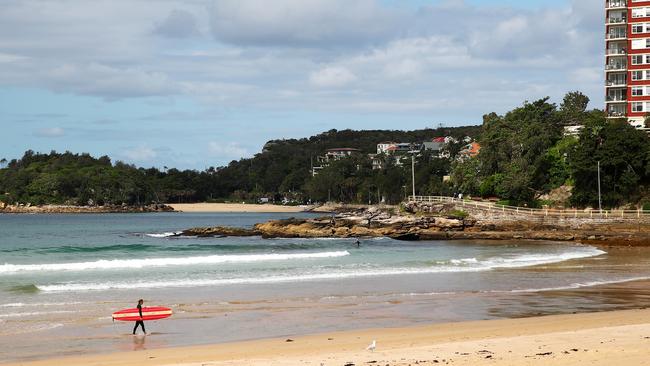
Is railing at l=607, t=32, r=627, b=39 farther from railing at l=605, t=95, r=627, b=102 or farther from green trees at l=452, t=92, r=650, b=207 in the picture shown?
green trees at l=452, t=92, r=650, b=207

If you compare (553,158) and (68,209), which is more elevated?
(553,158)

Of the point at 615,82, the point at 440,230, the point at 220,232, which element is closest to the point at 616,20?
the point at 615,82

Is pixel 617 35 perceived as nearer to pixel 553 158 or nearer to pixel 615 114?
pixel 615 114

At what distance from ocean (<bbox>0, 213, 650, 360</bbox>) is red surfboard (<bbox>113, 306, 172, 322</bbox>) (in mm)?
342

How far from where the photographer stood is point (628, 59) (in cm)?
7725

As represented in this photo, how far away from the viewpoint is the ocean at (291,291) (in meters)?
20.3

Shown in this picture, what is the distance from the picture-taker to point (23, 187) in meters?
191

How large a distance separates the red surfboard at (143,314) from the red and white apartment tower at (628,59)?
207 feet

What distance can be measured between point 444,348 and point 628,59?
68.7m

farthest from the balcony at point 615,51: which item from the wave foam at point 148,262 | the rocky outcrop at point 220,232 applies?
the wave foam at point 148,262

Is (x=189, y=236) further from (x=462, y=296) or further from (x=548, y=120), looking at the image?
(x=462, y=296)

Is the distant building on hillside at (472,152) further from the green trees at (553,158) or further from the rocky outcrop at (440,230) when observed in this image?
the rocky outcrop at (440,230)

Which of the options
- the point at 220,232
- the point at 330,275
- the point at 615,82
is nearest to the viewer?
the point at 330,275

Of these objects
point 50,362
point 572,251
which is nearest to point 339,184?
point 572,251
